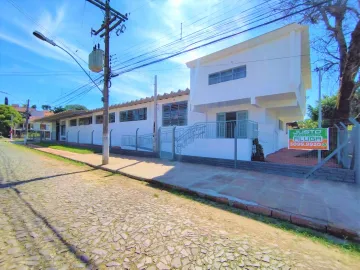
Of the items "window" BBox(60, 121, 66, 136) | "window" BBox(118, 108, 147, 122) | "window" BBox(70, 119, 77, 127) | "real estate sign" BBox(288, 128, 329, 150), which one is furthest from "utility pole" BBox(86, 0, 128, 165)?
"window" BBox(60, 121, 66, 136)

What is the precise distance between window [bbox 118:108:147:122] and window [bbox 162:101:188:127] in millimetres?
2250

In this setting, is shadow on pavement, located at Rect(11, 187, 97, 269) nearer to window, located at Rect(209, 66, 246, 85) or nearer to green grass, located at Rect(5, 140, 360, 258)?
green grass, located at Rect(5, 140, 360, 258)

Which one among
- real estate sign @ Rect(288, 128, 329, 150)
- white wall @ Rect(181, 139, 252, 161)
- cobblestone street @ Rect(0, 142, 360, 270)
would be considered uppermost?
real estate sign @ Rect(288, 128, 329, 150)

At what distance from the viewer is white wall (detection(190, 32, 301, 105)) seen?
29.8 ft

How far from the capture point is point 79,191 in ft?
18.1

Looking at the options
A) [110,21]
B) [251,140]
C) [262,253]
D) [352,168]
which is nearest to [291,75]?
[251,140]

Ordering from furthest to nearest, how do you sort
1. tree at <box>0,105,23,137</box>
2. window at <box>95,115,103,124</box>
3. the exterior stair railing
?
tree at <box>0,105,23,137</box>
window at <box>95,115,103,124</box>
the exterior stair railing

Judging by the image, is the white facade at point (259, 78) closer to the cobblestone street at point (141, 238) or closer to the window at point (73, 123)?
the cobblestone street at point (141, 238)

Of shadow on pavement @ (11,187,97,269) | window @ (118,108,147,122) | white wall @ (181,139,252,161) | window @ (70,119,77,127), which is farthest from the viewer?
window @ (70,119,77,127)

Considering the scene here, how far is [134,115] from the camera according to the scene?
1770cm

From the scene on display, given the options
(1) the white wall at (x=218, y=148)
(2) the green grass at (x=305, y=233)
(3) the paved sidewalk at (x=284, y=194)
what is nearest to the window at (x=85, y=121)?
(1) the white wall at (x=218, y=148)

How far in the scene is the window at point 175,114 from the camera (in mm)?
14219

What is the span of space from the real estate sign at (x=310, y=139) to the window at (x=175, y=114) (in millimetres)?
7571

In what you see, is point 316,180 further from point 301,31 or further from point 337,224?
point 301,31
